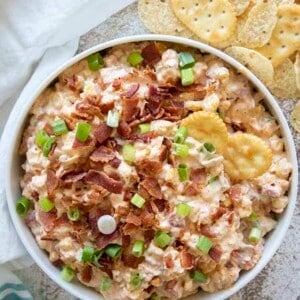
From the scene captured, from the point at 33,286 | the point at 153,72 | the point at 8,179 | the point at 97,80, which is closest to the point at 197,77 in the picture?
the point at 153,72

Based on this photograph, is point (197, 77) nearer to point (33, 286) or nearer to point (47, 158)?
point (47, 158)

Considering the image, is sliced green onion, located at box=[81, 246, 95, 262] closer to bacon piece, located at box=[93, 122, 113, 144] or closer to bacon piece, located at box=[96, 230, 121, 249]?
bacon piece, located at box=[96, 230, 121, 249]

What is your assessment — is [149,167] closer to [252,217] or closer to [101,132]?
[101,132]

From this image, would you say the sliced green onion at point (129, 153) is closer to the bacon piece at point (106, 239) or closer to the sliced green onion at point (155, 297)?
the bacon piece at point (106, 239)

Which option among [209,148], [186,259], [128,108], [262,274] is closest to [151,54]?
[128,108]

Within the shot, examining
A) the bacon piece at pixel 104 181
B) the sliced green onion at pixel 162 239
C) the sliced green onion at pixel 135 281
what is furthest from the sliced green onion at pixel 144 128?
the sliced green onion at pixel 135 281

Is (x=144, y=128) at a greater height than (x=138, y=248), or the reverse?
(x=144, y=128)
